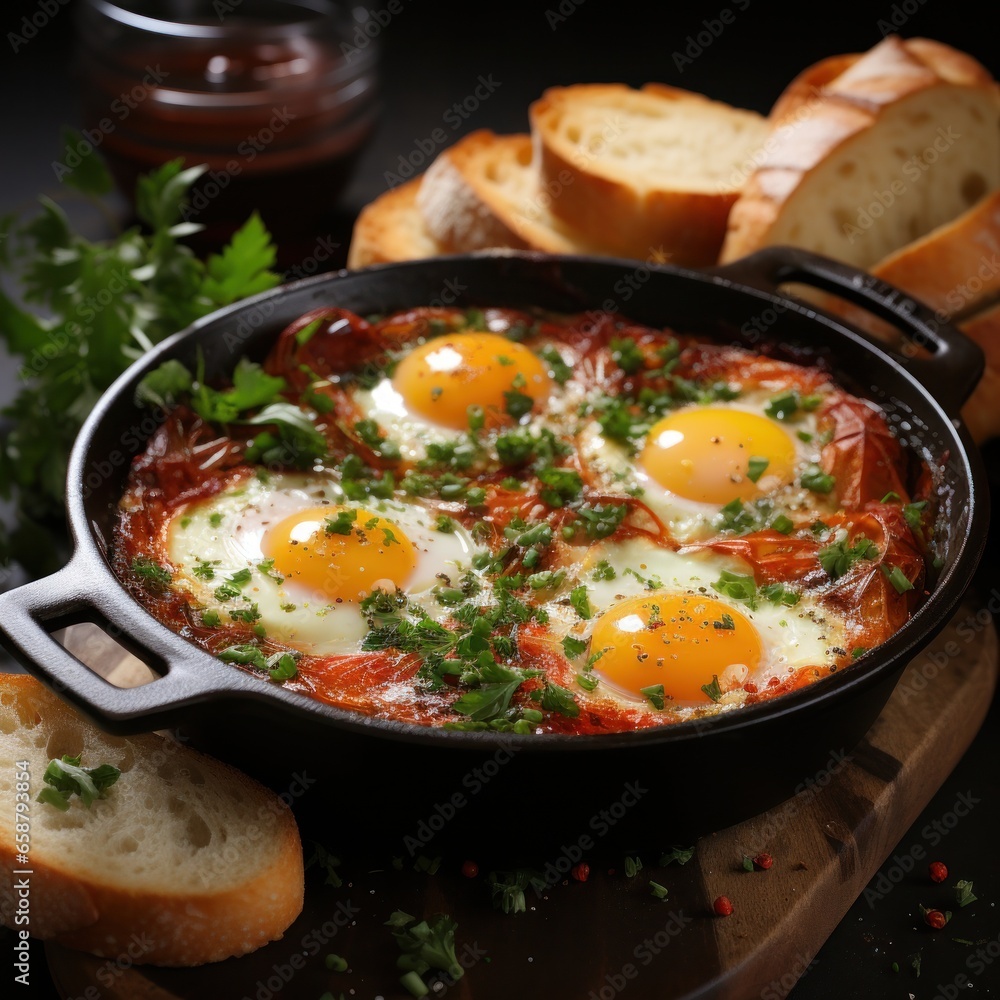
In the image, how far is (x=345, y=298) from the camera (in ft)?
13.0

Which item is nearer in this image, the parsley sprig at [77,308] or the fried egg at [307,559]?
the fried egg at [307,559]

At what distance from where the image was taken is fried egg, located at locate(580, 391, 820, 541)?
11.2 feet

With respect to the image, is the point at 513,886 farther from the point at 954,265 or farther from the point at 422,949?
the point at 954,265

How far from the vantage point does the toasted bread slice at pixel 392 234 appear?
15.3 feet

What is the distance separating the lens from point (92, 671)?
2340mm

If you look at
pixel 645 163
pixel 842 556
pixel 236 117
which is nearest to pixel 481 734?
pixel 842 556

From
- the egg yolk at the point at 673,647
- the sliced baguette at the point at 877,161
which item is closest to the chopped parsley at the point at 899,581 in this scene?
the egg yolk at the point at 673,647

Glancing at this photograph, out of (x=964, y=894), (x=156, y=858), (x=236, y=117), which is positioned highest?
(x=236, y=117)

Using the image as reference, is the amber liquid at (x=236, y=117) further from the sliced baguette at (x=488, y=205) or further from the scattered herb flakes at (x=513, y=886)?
the scattered herb flakes at (x=513, y=886)

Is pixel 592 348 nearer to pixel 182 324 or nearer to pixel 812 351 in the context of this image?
pixel 812 351

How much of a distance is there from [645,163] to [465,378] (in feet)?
5.42

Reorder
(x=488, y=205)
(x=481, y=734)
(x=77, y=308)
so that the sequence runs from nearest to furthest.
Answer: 1. (x=481, y=734)
2. (x=77, y=308)
3. (x=488, y=205)

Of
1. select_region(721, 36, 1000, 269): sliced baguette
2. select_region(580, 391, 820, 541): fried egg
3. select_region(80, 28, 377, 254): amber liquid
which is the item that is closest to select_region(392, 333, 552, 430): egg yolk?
select_region(580, 391, 820, 541): fried egg

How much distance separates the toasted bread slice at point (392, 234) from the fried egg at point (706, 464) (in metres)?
1.46
